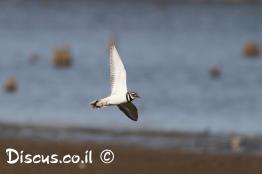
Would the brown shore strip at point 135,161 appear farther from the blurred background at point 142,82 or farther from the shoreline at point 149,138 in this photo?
the shoreline at point 149,138

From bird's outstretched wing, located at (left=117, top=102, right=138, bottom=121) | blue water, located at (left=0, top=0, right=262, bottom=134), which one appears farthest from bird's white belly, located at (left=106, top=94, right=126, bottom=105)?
blue water, located at (left=0, top=0, right=262, bottom=134)

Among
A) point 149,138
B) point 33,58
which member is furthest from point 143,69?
point 149,138

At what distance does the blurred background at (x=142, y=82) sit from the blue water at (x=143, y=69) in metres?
0.04

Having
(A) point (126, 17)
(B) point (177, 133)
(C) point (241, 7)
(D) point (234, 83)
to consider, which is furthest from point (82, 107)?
(C) point (241, 7)

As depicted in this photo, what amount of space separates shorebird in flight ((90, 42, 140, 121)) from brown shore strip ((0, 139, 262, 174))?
9459 mm

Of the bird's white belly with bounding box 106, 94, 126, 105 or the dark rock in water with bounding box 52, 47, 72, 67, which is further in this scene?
the dark rock in water with bounding box 52, 47, 72, 67

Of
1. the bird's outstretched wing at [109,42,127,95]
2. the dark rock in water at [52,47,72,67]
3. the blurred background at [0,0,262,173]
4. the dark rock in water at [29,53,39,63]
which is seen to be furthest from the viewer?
the dark rock in water at [29,53,39,63]

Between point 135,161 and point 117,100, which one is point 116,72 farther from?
point 135,161

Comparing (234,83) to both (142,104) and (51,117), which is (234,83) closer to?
(142,104)

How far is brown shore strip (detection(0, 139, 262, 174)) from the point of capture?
2467 centimetres

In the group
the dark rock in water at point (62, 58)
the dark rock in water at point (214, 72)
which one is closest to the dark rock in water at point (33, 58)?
the dark rock in water at point (62, 58)

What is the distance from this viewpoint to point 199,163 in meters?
26.3

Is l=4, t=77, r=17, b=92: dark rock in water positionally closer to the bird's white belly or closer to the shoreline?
the shoreline

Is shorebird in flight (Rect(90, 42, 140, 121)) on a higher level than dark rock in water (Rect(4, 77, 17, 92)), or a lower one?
lower
